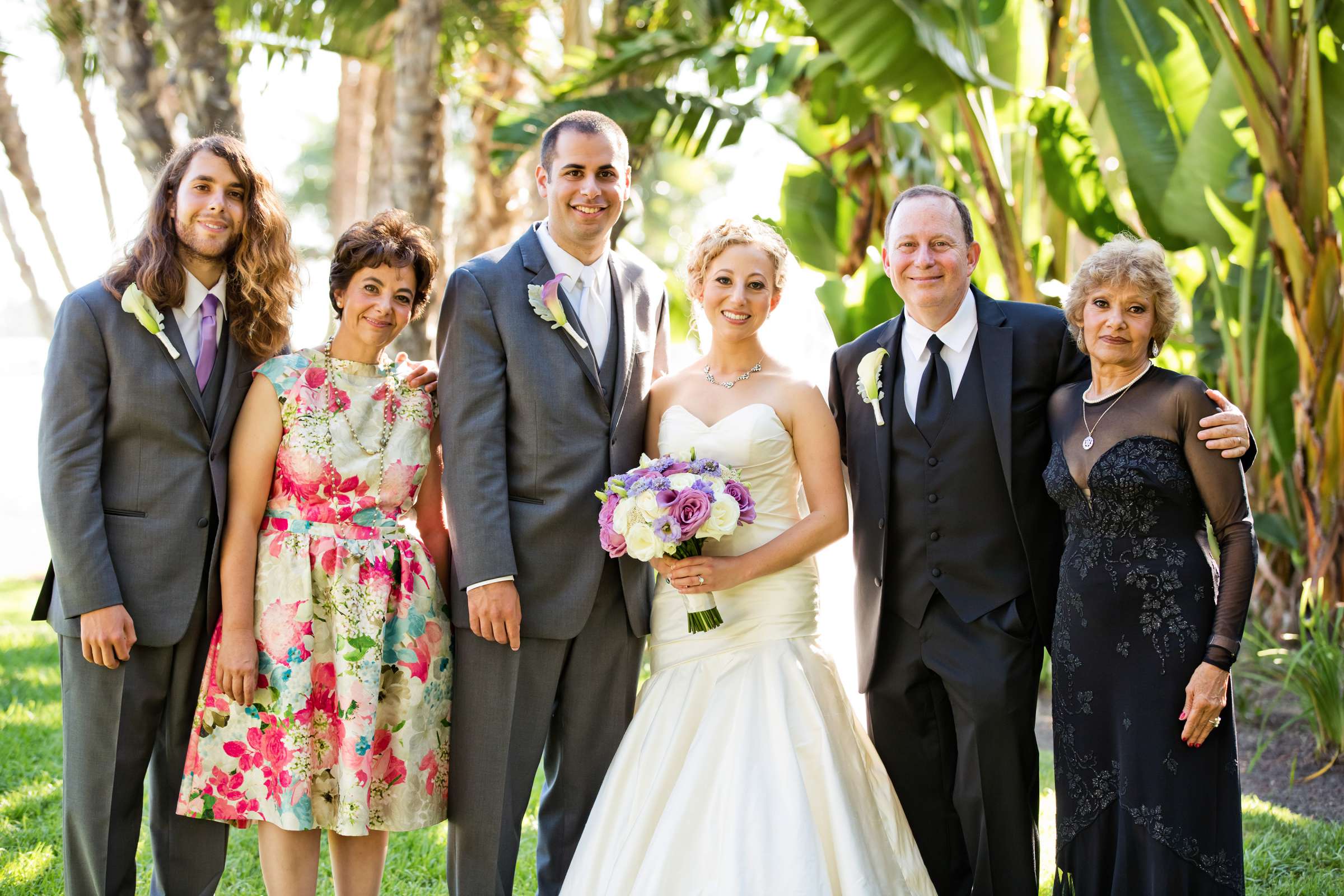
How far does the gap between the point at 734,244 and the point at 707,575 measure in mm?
1054

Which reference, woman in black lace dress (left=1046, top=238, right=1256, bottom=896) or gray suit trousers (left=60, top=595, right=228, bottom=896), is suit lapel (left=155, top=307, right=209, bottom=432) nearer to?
gray suit trousers (left=60, top=595, right=228, bottom=896)

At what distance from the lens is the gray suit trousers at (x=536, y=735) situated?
332 centimetres

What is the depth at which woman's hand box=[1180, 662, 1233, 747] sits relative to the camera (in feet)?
9.36

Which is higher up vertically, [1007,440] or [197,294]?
[197,294]

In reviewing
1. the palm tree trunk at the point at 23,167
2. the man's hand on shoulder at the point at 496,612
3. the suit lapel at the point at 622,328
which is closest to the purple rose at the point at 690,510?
the suit lapel at the point at 622,328

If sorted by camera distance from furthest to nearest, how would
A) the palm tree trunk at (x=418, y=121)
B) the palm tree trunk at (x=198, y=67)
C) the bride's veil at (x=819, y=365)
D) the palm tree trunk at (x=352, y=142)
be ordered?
the palm tree trunk at (x=352, y=142), the palm tree trunk at (x=418, y=121), the palm tree trunk at (x=198, y=67), the bride's veil at (x=819, y=365)

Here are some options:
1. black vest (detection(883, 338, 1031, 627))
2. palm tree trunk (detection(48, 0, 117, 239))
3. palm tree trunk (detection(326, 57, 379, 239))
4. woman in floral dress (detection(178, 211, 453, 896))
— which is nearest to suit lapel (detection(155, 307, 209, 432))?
woman in floral dress (detection(178, 211, 453, 896))

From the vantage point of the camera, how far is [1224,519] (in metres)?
2.93

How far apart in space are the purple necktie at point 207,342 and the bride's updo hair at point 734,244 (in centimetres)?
148

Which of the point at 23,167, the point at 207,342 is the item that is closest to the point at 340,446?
the point at 207,342

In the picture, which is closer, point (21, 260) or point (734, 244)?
point (734, 244)

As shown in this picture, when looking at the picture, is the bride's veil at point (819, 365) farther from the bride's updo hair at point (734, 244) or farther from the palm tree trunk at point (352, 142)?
the palm tree trunk at point (352, 142)

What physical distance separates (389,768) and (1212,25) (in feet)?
16.0

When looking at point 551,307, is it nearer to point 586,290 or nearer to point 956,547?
point 586,290
